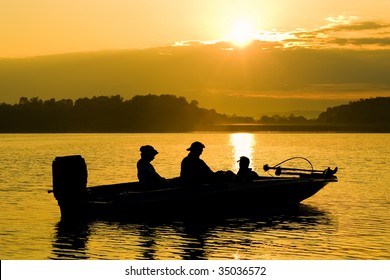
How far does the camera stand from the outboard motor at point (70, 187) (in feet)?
82.7

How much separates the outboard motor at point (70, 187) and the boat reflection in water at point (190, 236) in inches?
20.5

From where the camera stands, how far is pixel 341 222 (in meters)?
26.9

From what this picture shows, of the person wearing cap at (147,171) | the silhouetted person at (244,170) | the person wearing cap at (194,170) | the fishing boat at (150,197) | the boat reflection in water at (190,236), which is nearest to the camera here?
the boat reflection in water at (190,236)

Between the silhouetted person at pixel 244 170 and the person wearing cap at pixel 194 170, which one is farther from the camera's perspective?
the silhouetted person at pixel 244 170

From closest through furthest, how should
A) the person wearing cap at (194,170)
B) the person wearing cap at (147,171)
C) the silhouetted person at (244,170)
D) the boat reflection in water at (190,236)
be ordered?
the boat reflection in water at (190,236) < the person wearing cap at (147,171) < the person wearing cap at (194,170) < the silhouetted person at (244,170)

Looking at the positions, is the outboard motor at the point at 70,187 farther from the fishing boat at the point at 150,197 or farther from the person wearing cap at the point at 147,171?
the person wearing cap at the point at 147,171

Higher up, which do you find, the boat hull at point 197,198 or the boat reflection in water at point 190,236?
the boat hull at point 197,198

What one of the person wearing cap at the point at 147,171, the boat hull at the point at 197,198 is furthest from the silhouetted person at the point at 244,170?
the person wearing cap at the point at 147,171

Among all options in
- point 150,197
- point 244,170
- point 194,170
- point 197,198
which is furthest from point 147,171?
point 244,170

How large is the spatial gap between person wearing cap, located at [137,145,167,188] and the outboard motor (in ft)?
6.40

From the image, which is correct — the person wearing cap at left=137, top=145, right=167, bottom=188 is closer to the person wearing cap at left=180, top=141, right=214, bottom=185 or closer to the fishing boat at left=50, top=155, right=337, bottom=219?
the fishing boat at left=50, top=155, right=337, bottom=219

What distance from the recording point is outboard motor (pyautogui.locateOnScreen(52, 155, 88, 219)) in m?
25.2

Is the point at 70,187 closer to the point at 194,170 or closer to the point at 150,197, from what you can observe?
the point at 150,197
